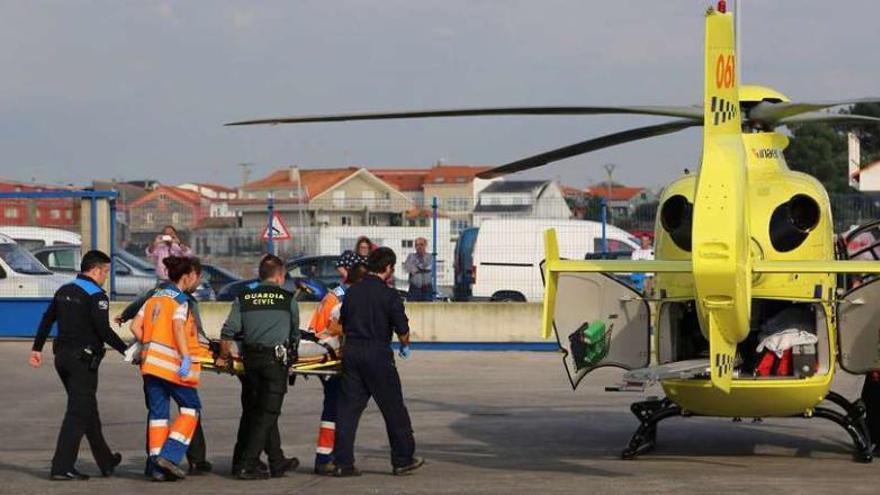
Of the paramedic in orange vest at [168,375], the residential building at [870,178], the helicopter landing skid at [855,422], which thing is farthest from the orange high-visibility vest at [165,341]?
the residential building at [870,178]

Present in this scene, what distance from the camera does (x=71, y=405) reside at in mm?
11242

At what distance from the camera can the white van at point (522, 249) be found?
2514cm

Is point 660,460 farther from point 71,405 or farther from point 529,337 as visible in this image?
point 529,337

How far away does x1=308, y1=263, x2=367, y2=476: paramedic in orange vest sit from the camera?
1158 centimetres

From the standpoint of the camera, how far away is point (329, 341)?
11.8 m

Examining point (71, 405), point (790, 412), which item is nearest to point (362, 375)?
point (71, 405)

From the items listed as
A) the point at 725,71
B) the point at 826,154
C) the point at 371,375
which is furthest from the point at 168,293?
the point at 826,154

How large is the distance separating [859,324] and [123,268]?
16.6 m

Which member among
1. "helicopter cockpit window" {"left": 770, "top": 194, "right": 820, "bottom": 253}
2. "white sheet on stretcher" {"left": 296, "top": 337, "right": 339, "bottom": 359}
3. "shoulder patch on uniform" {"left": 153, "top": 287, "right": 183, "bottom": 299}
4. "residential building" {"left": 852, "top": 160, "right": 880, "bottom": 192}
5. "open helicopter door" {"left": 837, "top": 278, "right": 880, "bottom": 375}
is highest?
"residential building" {"left": 852, "top": 160, "right": 880, "bottom": 192}

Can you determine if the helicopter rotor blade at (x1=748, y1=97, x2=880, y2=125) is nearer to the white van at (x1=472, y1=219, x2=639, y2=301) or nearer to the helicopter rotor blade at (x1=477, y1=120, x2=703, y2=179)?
the helicopter rotor blade at (x1=477, y1=120, x2=703, y2=179)

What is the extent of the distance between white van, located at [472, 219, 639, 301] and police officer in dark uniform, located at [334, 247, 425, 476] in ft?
44.5

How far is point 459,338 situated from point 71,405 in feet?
41.3

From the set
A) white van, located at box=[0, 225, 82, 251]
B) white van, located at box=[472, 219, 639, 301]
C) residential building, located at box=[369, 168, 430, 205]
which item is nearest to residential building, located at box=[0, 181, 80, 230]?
white van, located at box=[0, 225, 82, 251]

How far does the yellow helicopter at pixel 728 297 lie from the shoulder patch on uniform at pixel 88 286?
5.80 ft
